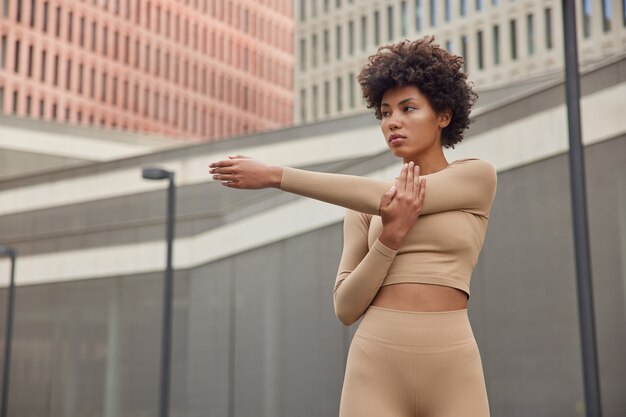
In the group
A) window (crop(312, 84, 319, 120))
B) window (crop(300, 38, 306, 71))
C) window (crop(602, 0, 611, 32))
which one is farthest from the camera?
window (crop(300, 38, 306, 71))

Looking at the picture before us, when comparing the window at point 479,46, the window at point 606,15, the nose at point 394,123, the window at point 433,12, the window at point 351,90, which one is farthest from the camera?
the window at point 351,90

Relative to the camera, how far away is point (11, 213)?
3553 centimetres

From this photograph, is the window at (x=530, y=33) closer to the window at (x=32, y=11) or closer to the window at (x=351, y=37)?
the window at (x=351, y=37)

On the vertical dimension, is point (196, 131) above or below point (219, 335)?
above

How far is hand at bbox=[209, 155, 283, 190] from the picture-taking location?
2.97 meters

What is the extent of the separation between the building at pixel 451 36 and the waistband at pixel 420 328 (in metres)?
36.1

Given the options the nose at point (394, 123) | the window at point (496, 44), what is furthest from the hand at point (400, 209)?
the window at point (496, 44)

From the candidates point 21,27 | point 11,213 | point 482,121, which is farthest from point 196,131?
point 482,121

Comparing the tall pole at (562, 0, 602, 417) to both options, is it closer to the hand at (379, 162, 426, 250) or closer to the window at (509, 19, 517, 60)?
the hand at (379, 162, 426, 250)

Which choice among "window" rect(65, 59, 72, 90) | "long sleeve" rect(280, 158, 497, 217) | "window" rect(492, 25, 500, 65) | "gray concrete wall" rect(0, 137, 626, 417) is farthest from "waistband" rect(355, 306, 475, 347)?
"window" rect(65, 59, 72, 90)

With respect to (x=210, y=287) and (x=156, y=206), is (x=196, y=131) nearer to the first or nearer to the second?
(x=156, y=206)

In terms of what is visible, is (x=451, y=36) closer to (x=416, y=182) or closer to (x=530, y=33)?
(x=530, y=33)

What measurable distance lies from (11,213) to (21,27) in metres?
37.3

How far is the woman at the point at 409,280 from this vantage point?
3.00 meters
